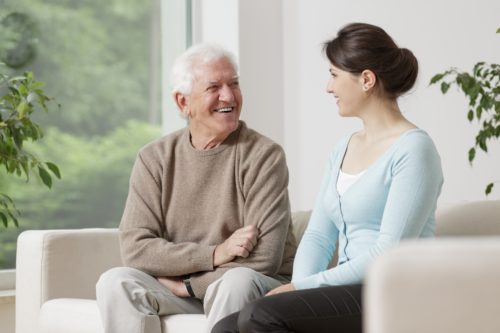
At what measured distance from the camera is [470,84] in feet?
9.76

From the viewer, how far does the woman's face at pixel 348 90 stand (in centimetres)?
234

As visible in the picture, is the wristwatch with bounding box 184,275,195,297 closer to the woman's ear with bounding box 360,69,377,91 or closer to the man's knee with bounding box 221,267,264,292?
the man's knee with bounding box 221,267,264,292

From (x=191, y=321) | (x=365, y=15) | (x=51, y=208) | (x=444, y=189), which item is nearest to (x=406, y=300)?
(x=191, y=321)

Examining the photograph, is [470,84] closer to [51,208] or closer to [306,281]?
[306,281]

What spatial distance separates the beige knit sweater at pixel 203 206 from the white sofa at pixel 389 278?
196 millimetres

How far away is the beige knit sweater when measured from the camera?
264cm

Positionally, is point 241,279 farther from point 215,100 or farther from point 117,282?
point 215,100

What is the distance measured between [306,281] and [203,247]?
49 centimetres

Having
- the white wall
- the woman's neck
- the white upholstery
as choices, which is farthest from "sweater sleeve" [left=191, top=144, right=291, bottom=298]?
the white upholstery

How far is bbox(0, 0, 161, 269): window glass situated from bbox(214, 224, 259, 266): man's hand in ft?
6.29

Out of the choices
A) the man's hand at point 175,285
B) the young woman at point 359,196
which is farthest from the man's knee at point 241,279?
the man's hand at point 175,285

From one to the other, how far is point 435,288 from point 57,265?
212 centimetres

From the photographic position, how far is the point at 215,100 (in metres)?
2.80

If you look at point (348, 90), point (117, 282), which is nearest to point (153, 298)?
point (117, 282)
